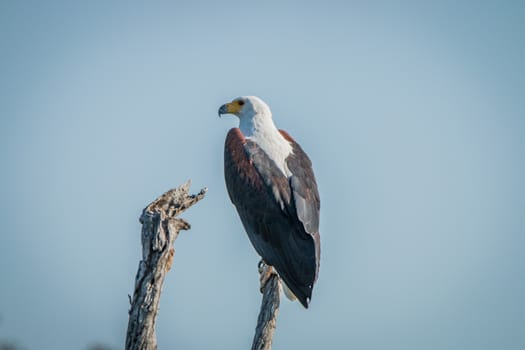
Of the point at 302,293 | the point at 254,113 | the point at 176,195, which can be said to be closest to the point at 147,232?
the point at 176,195

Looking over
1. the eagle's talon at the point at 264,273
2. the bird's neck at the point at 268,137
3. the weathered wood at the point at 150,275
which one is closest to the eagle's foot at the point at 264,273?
the eagle's talon at the point at 264,273

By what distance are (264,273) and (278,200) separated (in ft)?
2.78

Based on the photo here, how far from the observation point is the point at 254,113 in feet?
28.5

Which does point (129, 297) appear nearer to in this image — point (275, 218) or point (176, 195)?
point (176, 195)

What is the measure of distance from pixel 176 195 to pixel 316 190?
2.36m

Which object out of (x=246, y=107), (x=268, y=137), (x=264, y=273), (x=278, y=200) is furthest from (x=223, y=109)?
(x=264, y=273)

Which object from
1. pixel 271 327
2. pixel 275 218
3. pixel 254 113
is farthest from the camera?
pixel 254 113

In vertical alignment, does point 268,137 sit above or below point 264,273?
above

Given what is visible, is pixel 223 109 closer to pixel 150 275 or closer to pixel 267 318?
pixel 267 318

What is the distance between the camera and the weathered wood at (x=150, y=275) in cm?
537

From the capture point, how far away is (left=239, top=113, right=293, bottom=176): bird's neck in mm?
7676

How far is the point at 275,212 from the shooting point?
7.37m

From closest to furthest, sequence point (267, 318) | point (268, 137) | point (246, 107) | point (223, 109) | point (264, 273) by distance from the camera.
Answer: point (267, 318) → point (264, 273) → point (268, 137) → point (246, 107) → point (223, 109)

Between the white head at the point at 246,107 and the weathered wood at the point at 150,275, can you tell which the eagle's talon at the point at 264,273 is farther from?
the white head at the point at 246,107
